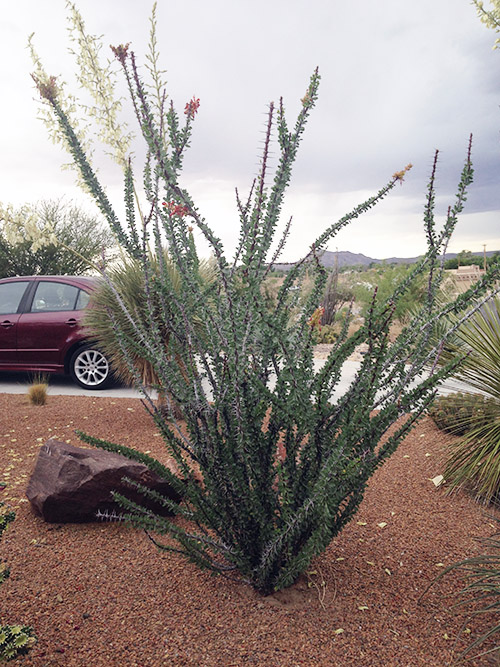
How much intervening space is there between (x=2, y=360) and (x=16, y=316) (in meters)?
0.71

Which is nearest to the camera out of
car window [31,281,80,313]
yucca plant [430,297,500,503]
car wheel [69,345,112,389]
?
yucca plant [430,297,500,503]

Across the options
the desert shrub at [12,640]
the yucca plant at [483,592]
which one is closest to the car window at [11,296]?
the desert shrub at [12,640]

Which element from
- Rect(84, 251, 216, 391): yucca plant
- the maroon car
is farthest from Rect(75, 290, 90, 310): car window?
Rect(84, 251, 216, 391): yucca plant

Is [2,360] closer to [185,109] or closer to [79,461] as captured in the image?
[79,461]

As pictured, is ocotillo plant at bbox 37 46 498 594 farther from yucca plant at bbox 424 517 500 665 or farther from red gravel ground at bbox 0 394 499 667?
yucca plant at bbox 424 517 500 665

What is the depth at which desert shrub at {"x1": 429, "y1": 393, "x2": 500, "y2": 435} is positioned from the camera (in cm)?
455

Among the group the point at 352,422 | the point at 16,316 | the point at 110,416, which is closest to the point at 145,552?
the point at 352,422

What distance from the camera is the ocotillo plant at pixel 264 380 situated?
2361mm

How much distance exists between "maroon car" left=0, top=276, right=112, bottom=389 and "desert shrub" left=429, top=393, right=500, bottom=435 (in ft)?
15.1

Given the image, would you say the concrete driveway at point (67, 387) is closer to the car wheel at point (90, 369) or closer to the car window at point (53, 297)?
the car wheel at point (90, 369)

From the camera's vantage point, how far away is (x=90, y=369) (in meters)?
8.20

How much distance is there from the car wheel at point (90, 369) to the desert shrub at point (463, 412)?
4671 millimetres

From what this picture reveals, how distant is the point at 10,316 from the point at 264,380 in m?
7.01

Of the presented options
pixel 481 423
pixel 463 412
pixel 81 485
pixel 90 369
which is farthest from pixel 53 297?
→ pixel 481 423
